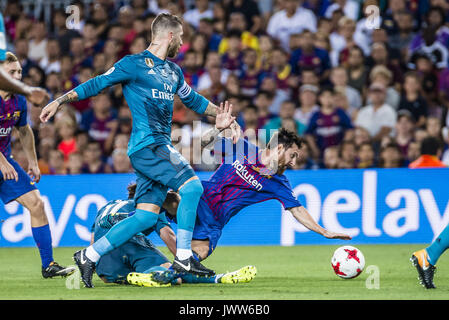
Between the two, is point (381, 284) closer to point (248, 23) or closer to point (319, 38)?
point (319, 38)

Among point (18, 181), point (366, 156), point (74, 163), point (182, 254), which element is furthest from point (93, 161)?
point (182, 254)

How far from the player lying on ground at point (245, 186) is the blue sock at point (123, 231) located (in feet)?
4.26

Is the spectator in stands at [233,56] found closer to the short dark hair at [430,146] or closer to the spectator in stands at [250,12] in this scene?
the spectator in stands at [250,12]

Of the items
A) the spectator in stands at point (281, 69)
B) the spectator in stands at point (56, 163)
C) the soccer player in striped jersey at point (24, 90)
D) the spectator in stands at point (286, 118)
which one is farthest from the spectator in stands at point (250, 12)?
the soccer player in striped jersey at point (24, 90)

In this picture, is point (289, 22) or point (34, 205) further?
point (289, 22)

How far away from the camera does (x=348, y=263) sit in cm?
721

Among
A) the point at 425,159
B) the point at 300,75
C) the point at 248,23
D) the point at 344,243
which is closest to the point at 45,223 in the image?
the point at 344,243

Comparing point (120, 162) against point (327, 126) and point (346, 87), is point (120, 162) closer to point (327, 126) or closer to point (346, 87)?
point (327, 126)

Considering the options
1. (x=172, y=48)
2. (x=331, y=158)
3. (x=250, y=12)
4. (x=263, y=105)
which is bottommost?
(x=331, y=158)

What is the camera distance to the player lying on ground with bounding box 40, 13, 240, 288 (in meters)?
6.52

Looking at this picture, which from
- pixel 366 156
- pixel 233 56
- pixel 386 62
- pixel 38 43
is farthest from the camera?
pixel 38 43

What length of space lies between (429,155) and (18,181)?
6416 millimetres

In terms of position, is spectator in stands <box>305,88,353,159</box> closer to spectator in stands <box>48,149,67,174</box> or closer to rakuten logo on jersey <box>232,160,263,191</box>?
spectator in stands <box>48,149,67,174</box>

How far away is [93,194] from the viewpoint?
11.8 metres
